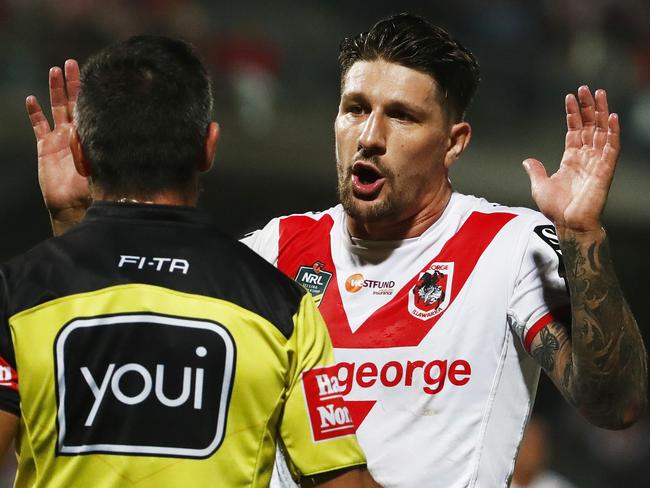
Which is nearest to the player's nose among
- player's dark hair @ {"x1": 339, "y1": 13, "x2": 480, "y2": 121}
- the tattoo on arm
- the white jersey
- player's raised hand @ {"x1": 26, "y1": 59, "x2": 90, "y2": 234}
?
player's dark hair @ {"x1": 339, "y1": 13, "x2": 480, "y2": 121}

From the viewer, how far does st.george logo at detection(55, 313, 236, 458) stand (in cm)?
231

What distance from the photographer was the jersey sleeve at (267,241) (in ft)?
11.8

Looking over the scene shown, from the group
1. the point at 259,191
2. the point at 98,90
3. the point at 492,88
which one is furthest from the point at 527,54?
the point at 98,90

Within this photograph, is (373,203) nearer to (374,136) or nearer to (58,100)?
(374,136)

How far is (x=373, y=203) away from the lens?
11.1 feet

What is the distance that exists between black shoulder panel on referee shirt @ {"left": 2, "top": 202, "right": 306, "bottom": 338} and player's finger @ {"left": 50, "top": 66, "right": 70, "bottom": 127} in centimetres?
90

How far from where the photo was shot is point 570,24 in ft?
39.1

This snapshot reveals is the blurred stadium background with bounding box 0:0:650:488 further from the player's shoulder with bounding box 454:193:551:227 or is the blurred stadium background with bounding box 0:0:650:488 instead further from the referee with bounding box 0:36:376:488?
the referee with bounding box 0:36:376:488

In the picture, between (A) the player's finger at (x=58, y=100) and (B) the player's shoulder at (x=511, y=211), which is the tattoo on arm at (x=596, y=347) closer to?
(B) the player's shoulder at (x=511, y=211)

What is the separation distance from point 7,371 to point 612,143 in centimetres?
174

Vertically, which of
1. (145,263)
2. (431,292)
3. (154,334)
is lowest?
(431,292)

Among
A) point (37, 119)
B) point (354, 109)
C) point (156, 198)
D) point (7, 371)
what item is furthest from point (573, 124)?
point (7, 371)

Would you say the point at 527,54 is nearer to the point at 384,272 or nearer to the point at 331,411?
the point at 384,272

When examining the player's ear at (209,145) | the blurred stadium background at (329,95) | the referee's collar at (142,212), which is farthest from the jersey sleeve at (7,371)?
the blurred stadium background at (329,95)
